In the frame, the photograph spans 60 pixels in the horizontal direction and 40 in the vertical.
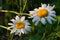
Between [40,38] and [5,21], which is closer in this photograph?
[40,38]

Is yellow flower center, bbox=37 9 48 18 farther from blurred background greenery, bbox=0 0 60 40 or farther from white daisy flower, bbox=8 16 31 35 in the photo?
blurred background greenery, bbox=0 0 60 40

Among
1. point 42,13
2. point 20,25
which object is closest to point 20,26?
point 20,25

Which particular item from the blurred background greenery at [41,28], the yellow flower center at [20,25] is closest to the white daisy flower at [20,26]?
the yellow flower center at [20,25]

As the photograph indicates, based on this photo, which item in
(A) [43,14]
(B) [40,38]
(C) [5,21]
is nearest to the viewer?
(A) [43,14]

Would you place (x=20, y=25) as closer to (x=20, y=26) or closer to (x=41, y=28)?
(x=20, y=26)

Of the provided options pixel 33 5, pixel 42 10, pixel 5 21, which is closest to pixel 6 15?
pixel 5 21

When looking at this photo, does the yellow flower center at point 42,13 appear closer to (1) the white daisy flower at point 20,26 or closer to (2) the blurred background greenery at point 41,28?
(1) the white daisy flower at point 20,26

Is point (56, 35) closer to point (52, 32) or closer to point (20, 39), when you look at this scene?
point (52, 32)

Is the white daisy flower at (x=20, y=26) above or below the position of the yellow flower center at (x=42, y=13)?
below

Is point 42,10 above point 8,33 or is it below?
above

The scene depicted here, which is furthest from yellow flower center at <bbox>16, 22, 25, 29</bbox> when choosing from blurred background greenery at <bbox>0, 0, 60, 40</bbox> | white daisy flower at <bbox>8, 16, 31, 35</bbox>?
blurred background greenery at <bbox>0, 0, 60, 40</bbox>

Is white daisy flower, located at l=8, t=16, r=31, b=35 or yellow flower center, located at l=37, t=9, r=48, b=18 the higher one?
yellow flower center, located at l=37, t=9, r=48, b=18
